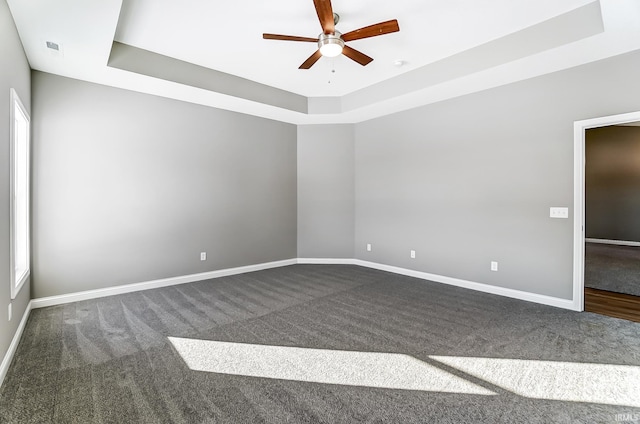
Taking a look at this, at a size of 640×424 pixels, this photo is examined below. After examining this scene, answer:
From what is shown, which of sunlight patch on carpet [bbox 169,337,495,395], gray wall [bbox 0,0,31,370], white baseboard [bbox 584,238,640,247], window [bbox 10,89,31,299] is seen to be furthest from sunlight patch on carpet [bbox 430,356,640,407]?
white baseboard [bbox 584,238,640,247]

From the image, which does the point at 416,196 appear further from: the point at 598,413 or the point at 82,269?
the point at 82,269

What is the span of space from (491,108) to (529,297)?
251 cm

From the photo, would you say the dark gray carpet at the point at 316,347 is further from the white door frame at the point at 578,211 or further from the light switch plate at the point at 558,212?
the light switch plate at the point at 558,212

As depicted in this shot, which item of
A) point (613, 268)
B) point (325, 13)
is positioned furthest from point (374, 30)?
point (613, 268)

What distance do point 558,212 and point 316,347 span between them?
324 centimetres

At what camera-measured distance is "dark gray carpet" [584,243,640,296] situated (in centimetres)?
428

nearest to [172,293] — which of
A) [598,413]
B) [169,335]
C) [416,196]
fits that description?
[169,335]

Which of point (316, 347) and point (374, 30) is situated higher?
point (374, 30)

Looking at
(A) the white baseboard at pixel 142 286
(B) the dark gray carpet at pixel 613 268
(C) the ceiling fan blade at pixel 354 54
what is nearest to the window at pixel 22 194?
(A) the white baseboard at pixel 142 286

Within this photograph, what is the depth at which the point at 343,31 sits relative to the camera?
3.33m

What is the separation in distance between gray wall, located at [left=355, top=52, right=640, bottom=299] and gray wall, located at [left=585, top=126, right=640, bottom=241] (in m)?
6.11

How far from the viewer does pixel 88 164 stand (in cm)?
386

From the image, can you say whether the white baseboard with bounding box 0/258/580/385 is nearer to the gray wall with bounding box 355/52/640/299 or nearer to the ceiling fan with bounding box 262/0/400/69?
the gray wall with bounding box 355/52/640/299

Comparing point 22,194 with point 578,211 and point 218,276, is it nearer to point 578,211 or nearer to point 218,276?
point 218,276
